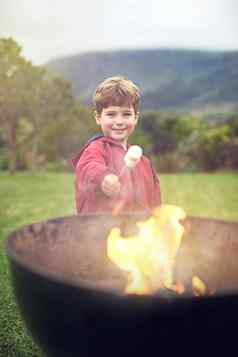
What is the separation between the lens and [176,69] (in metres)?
6.74

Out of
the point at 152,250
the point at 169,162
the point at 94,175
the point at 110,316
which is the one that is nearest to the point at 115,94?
the point at 94,175

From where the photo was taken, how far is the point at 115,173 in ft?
7.15

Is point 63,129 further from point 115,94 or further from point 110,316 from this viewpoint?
point 110,316

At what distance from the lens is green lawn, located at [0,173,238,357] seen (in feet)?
11.1

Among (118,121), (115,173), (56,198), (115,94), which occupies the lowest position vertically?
(56,198)

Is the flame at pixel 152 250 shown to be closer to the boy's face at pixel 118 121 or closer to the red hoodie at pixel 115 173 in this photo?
the red hoodie at pixel 115 173

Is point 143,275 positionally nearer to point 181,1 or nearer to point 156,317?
point 156,317

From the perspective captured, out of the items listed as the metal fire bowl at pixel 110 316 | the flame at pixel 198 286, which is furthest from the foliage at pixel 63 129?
the metal fire bowl at pixel 110 316

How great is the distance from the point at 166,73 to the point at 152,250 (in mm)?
5160

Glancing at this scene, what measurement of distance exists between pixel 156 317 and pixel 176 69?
5870 millimetres

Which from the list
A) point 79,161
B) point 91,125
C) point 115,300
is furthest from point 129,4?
point 115,300

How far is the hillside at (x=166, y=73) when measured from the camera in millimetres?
5547

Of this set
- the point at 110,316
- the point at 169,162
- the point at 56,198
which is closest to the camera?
the point at 110,316

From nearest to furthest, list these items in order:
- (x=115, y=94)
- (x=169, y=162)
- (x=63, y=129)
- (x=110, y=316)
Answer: (x=110, y=316) → (x=115, y=94) → (x=63, y=129) → (x=169, y=162)
